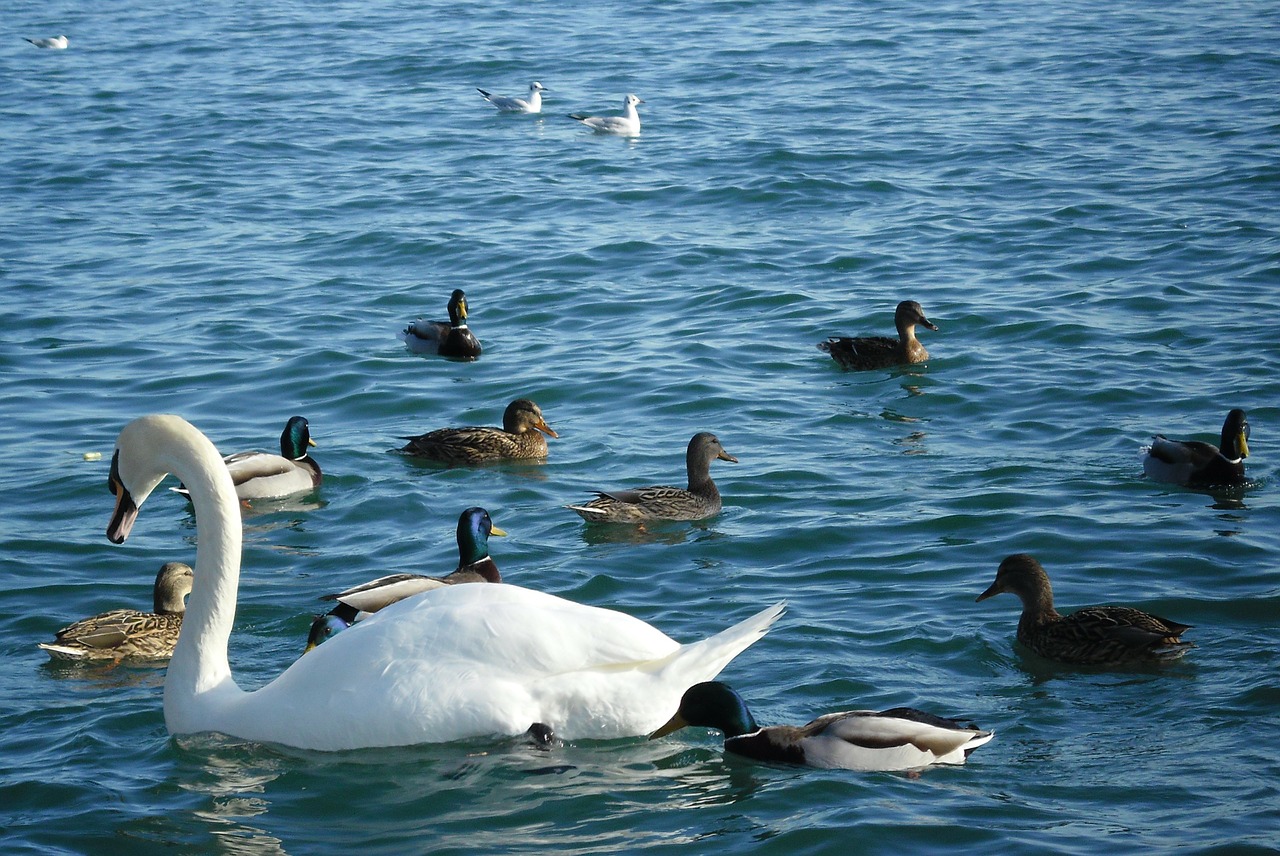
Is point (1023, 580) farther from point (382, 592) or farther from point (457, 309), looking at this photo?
point (457, 309)

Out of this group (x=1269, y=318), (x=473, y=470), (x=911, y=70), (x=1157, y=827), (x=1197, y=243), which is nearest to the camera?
(x=1157, y=827)

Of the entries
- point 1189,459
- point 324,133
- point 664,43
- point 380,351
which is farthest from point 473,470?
point 664,43

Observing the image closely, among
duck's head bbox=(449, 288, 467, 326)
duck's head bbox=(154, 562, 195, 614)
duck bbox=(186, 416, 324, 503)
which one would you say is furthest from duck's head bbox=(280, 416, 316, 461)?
duck's head bbox=(449, 288, 467, 326)

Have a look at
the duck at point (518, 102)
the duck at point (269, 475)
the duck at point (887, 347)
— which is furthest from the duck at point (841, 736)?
the duck at point (518, 102)

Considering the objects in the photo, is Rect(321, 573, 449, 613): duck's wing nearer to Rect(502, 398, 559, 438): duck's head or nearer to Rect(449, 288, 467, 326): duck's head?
Rect(502, 398, 559, 438): duck's head

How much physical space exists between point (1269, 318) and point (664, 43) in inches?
672

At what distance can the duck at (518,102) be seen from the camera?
2438cm

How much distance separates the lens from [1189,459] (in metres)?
10.1

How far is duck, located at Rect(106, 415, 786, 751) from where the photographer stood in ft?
21.7

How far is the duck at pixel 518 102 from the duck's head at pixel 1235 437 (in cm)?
1586

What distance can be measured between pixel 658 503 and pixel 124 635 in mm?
3254

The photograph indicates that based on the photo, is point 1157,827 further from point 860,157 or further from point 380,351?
point 860,157

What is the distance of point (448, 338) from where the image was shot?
1354 cm

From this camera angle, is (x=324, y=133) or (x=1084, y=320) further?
(x=324, y=133)
